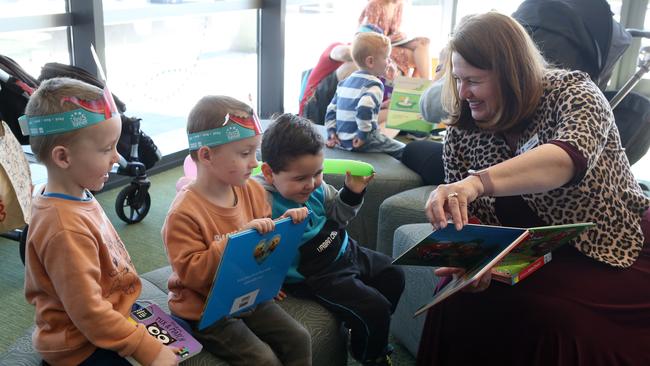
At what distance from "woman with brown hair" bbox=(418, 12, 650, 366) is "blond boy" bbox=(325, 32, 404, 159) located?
1.25 metres

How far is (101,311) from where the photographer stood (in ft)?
4.07

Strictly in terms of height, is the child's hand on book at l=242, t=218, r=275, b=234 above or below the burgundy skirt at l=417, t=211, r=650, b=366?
above

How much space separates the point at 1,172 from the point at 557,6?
2.07m

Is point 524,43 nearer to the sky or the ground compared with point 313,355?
nearer to the sky

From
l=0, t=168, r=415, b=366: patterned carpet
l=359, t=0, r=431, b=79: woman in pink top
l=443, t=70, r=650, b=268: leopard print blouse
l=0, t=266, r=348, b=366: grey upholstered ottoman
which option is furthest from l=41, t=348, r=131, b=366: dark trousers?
l=359, t=0, r=431, b=79: woman in pink top

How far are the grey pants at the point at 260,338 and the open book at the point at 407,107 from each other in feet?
6.04

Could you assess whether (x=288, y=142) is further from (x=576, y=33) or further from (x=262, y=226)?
(x=576, y=33)

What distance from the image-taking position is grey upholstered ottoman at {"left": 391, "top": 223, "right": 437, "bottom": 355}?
2014mm

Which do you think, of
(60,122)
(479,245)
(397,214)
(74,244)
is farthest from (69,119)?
(397,214)

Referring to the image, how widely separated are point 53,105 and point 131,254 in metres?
1.63

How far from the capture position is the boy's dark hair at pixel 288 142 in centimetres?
165

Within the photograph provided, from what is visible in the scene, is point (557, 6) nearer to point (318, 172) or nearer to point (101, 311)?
point (318, 172)

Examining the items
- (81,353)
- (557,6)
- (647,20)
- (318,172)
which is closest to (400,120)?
(557,6)

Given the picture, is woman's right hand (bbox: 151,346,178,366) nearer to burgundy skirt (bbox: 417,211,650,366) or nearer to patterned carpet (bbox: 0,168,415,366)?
burgundy skirt (bbox: 417,211,650,366)
